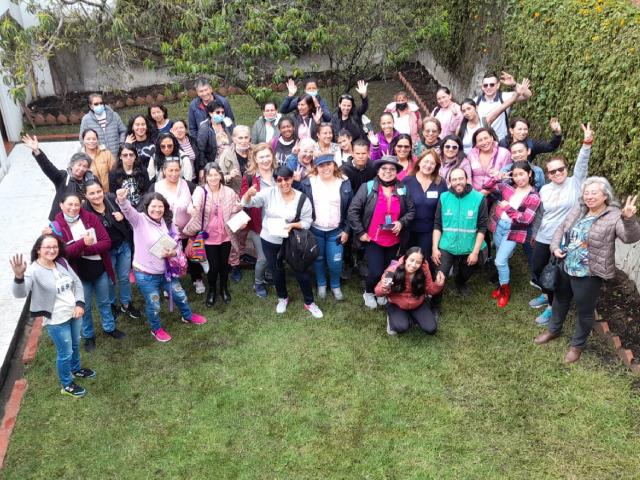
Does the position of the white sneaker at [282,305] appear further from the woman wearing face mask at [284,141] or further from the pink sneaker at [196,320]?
the woman wearing face mask at [284,141]

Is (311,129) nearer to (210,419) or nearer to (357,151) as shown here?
(357,151)

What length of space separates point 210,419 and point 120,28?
688 cm

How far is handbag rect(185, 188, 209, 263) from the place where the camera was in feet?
20.1

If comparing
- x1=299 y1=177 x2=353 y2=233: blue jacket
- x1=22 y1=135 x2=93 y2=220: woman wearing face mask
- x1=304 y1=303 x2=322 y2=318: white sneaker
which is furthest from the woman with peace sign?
x1=22 y1=135 x2=93 y2=220: woman wearing face mask

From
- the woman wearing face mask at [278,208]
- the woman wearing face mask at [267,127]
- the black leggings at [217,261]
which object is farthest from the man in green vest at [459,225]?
the woman wearing face mask at [267,127]

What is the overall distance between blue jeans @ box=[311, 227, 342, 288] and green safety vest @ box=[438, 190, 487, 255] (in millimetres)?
1128

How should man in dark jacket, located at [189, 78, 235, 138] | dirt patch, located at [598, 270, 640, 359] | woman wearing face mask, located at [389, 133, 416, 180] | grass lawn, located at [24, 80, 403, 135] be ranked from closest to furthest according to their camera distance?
dirt patch, located at [598, 270, 640, 359] → woman wearing face mask, located at [389, 133, 416, 180] → man in dark jacket, located at [189, 78, 235, 138] → grass lawn, located at [24, 80, 403, 135]

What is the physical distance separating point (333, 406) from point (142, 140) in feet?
12.7

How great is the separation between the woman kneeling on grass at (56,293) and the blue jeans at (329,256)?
8.22ft

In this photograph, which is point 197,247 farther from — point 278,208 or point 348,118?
point 348,118

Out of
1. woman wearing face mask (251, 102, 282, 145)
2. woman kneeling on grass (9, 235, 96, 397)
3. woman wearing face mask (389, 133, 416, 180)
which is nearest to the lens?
woman kneeling on grass (9, 235, 96, 397)

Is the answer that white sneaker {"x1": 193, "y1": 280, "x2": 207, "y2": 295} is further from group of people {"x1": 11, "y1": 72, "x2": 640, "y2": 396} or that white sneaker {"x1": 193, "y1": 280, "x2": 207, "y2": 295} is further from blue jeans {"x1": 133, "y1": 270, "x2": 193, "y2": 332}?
blue jeans {"x1": 133, "y1": 270, "x2": 193, "y2": 332}

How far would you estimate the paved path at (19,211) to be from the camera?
629cm

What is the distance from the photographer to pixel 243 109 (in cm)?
1262
